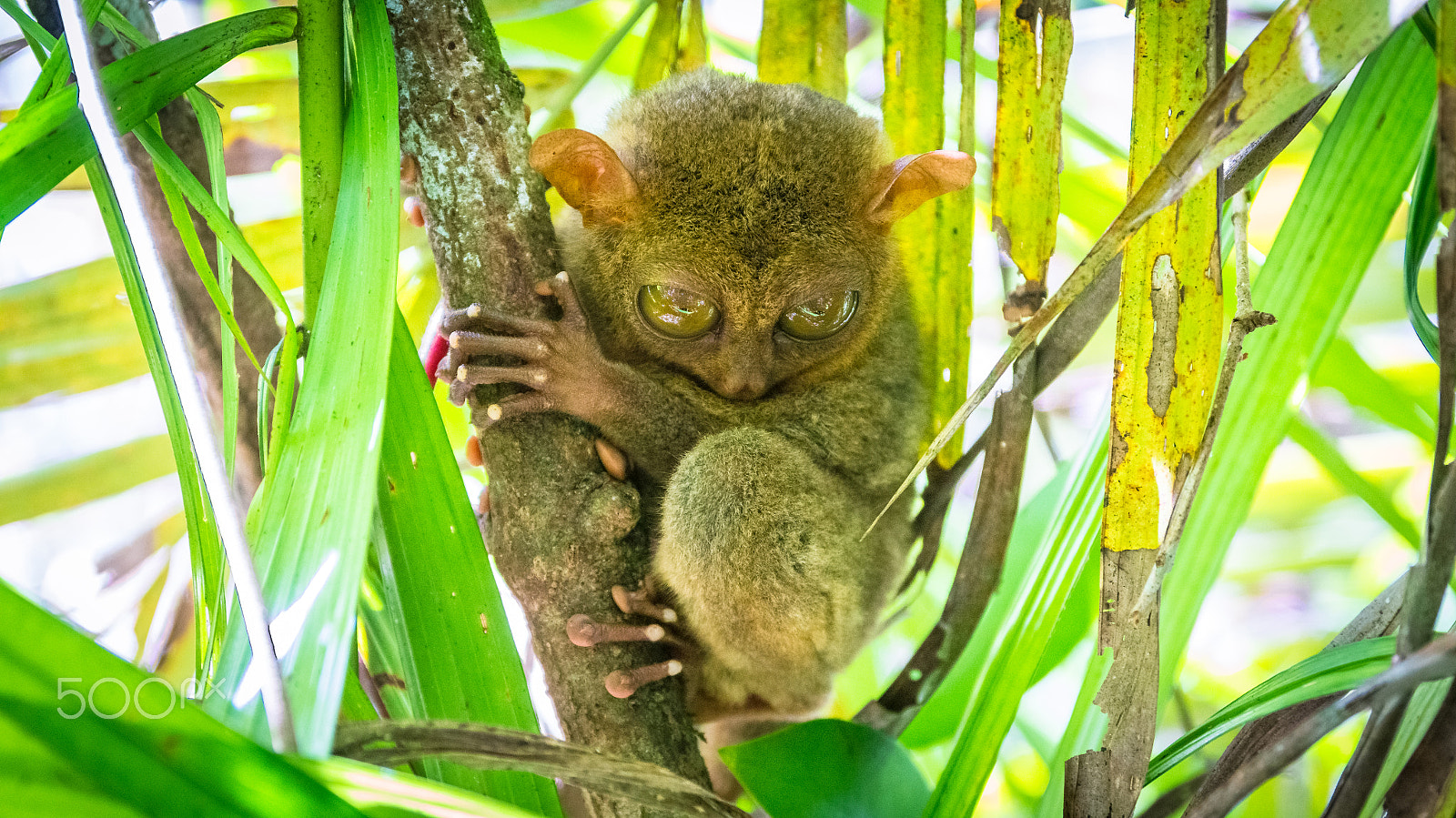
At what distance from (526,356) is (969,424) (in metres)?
1.66

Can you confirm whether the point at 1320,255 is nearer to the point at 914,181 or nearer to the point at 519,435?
the point at 914,181

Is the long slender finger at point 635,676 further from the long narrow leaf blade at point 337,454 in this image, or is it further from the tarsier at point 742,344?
the long narrow leaf blade at point 337,454

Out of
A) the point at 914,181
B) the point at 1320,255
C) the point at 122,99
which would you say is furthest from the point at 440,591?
the point at 1320,255

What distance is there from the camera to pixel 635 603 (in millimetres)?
1813

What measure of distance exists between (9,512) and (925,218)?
2597 millimetres

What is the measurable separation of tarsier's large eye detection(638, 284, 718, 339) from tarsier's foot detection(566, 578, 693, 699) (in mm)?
636

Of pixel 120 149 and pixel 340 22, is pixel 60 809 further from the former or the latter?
pixel 340 22

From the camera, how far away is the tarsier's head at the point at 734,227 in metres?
2.11

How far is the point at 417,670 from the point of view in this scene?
1.36 m

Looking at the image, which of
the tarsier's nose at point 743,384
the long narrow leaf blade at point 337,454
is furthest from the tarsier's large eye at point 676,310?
the long narrow leaf blade at point 337,454

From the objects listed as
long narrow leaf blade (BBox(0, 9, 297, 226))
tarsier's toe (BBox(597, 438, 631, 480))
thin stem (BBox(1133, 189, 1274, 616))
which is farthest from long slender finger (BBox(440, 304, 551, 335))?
thin stem (BBox(1133, 189, 1274, 616))

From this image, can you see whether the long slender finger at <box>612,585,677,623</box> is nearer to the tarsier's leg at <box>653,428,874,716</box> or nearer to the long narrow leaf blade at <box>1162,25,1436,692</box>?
the tarsier's leg at <box>653,428,874,716</box>

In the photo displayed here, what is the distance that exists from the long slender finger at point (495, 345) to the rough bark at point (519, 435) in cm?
8

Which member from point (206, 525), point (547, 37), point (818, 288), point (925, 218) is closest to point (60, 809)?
point (206, 525)
